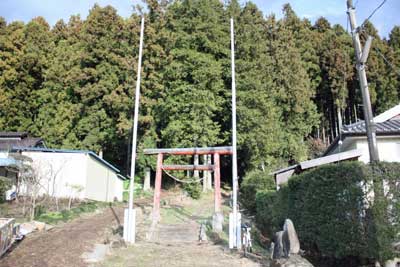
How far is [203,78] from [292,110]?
373 inches

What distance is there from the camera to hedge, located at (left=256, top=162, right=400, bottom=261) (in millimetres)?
6645

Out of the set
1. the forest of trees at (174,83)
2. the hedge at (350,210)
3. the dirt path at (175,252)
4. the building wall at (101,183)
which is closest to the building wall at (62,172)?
the building wall at (101,183)

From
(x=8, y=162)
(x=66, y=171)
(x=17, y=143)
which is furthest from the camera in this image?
(x=17, y=143)

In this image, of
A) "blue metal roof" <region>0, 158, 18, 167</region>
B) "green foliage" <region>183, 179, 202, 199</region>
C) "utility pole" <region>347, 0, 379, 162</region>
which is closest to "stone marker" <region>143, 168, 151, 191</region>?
"green foliage" <region>183, 179, 202, 199</region>

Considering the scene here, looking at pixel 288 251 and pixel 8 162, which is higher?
pixel 8 162

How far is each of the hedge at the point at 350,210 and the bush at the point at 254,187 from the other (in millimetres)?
9488

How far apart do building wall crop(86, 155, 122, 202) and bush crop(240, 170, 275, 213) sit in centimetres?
981

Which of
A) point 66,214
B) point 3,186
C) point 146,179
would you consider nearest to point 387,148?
point 66,214

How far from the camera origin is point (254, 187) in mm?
19953

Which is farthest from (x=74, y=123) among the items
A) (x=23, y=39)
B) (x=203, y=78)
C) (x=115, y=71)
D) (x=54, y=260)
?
(x=54, y=260)

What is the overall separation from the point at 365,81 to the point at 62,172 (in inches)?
708

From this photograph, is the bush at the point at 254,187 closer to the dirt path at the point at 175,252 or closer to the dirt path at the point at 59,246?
the dirt path at the point at 175,252

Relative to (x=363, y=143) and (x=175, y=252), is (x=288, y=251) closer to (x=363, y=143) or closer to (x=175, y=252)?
(x=175, y=252)

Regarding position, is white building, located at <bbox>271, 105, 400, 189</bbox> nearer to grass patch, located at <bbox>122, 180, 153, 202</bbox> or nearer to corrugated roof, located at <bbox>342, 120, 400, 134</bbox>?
Result: corrugated roof, located at <bbox>342, 120, 400, 134</bbox>
